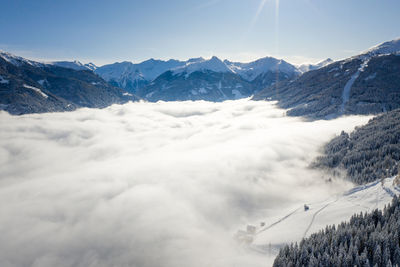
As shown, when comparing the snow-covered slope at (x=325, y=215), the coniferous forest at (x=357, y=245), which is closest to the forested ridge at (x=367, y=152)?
the snow-covered slope at (x=325, y=215)

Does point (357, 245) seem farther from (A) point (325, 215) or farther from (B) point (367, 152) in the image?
(B) point (367, 152)

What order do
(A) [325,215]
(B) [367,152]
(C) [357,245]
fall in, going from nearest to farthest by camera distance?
(C) [357,245], (A) [325,215], (B) [367,152]

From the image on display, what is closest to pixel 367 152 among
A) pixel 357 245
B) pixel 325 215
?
pixel 325 215

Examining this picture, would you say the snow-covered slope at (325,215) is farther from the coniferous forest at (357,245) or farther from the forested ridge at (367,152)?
the forested ridge at (367,152)

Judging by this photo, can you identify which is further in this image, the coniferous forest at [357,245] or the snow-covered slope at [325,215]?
the snow-covered slope at [325,215]

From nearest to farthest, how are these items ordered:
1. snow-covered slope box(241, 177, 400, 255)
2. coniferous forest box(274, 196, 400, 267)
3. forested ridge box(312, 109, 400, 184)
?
coniferous forest box(274, 196, 400, 267)
snow-covered slope box(241, 177, 400, 255)
forested ridge box(312, 109, 400, 184)

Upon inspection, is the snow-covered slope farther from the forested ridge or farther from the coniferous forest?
the forested ridge

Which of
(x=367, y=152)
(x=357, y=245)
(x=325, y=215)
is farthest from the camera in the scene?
(x=367, y=152)

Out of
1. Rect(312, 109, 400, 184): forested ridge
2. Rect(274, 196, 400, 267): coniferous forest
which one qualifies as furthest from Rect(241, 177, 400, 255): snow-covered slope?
Rect(312, 109, 400, 184): forested ridge
